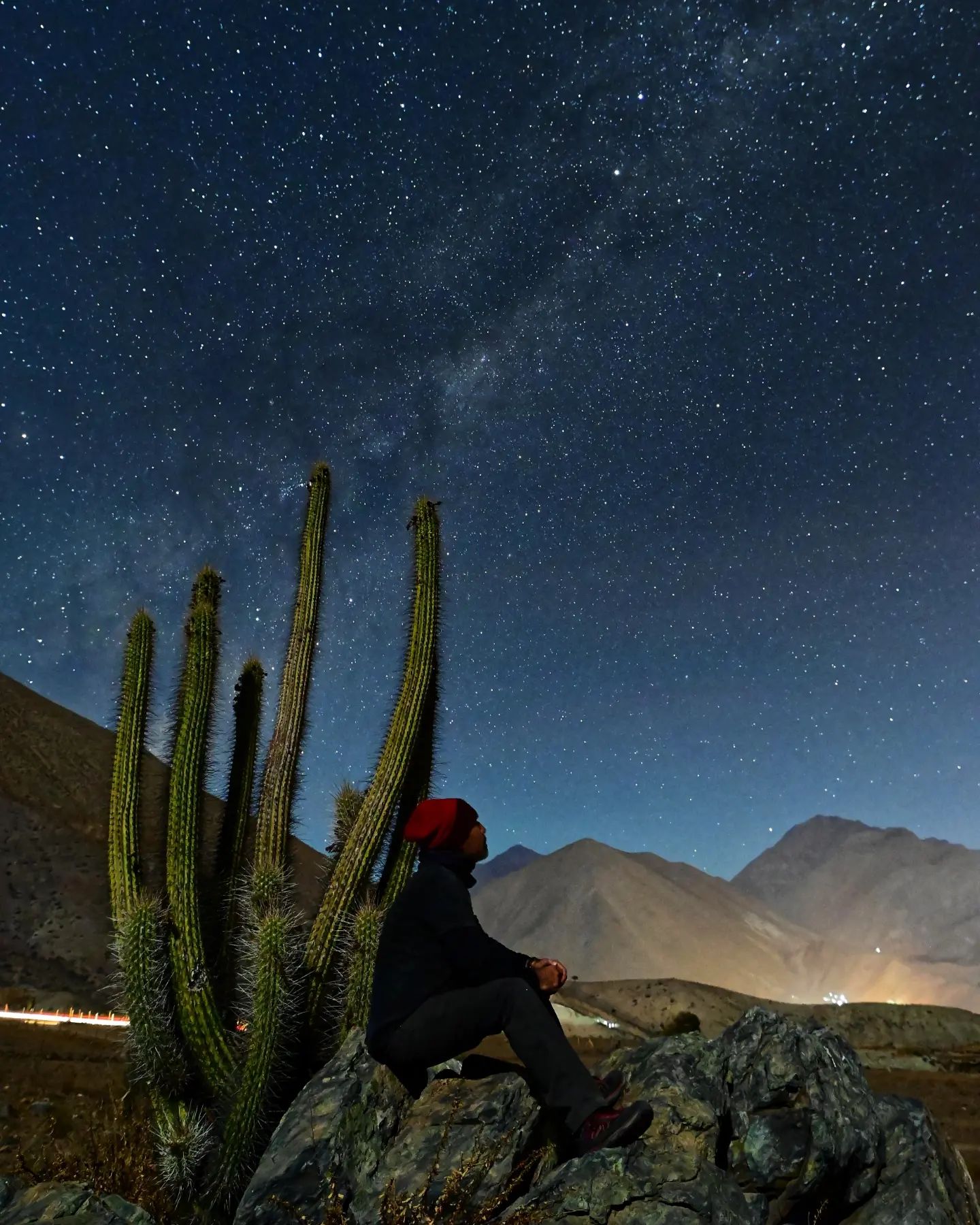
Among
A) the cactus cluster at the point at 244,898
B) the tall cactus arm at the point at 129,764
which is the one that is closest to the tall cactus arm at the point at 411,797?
the cactus cluster at the point at 244,898

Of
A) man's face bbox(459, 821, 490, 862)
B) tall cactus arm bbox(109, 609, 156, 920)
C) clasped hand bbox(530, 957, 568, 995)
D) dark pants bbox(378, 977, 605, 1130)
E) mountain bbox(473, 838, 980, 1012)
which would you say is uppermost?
tall cactus arm bbox(109, 609, 156, 920)

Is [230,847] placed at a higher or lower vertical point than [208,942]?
higher

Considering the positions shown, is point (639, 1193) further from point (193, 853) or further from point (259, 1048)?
point (193, 853)

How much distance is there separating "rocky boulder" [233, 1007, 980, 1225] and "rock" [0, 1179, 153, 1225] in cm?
55

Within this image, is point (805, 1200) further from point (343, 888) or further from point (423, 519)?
point (423, 519)

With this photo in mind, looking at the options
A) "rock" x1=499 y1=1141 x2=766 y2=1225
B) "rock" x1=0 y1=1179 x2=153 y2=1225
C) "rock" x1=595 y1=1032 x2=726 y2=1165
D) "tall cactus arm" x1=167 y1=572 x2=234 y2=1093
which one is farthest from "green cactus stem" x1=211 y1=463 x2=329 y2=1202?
"rock" x1=499 y1=1141 x2=766 y2=1225

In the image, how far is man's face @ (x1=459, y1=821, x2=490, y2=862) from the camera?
4.09m

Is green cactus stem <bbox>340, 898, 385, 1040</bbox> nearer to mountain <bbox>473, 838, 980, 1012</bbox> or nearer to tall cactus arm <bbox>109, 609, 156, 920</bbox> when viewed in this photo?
tall cactus arm <bbox>109, 609, 156, 920</bbox>

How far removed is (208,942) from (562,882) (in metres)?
147

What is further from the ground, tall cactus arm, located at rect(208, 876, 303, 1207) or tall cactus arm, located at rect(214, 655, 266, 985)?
tall cactus arm, located at rect(214, 655, 266, 985)

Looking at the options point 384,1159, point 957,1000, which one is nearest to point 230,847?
point 384,1159

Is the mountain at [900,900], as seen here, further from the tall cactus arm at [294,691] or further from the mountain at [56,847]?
the tall cactus arm at [294,691]

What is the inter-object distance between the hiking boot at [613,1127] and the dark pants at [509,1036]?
0.14 feet

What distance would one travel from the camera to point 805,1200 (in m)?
3.74
